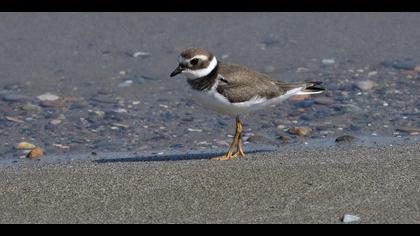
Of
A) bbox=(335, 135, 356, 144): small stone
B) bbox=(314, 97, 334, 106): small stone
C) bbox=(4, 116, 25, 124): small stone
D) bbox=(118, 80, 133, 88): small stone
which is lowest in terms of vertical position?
bbox=(118, 80, 133, 88): small stone

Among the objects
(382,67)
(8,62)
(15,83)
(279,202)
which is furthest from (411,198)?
(8,62)

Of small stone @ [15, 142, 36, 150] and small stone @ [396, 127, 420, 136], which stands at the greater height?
small stone @ [396, 127, 420, 136]

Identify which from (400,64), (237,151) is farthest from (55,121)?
(400,64)

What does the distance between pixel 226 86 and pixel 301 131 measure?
5.06 feet

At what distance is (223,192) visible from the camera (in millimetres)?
6344

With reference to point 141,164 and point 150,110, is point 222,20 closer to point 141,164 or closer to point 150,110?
point 150,110

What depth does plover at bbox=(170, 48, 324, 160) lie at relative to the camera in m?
7.95

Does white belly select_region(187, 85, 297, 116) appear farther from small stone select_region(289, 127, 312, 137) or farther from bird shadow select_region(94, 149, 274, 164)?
small stone select_region(289, 127, 312, 137)

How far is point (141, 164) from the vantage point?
7.60m

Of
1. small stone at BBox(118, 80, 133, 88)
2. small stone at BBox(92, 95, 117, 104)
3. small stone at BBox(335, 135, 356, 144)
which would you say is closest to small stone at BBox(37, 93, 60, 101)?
small stone at BBox(92, 95, 117, 104)

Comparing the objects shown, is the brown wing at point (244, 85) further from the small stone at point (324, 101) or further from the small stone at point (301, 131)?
the small stone at point (324, 101)

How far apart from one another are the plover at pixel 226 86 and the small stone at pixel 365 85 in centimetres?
261

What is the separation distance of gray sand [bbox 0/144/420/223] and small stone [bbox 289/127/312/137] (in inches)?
62.8

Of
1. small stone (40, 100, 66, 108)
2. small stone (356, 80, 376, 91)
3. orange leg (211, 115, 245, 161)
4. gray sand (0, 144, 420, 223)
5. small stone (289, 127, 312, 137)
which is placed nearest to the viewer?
gray sand (0, 144, 420, 223)
